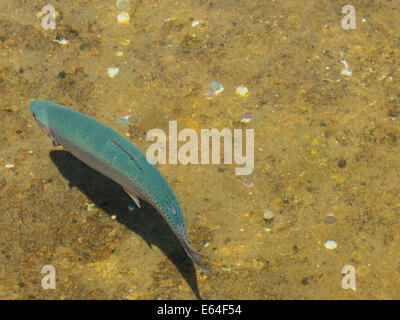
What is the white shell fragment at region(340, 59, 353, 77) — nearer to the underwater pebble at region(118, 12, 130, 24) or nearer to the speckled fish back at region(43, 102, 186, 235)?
the underwater pebble at region(118, 12, 130, 24)

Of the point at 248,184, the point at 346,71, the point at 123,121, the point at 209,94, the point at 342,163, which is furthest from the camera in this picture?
the point at 346,71

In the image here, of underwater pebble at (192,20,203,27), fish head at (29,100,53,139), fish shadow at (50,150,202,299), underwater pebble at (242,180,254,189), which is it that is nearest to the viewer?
fish head at (29,100,53,139)

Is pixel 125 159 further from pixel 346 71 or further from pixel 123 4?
pixel 123 4

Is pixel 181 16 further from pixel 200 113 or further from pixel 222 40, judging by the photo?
pixel 200 113

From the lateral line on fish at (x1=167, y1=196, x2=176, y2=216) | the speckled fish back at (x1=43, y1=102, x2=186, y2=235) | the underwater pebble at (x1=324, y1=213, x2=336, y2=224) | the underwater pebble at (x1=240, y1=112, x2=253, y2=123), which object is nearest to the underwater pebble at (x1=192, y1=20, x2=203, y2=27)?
→ the underwater pebble at (x1=240, y1=112, x2=253, y2=123)

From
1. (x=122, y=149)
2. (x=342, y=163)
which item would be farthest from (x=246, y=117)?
(x=122, y=149)

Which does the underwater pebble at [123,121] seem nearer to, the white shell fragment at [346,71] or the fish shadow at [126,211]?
the fish shadow at [126,211]

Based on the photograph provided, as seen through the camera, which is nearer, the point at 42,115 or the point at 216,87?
the point at 42,115
